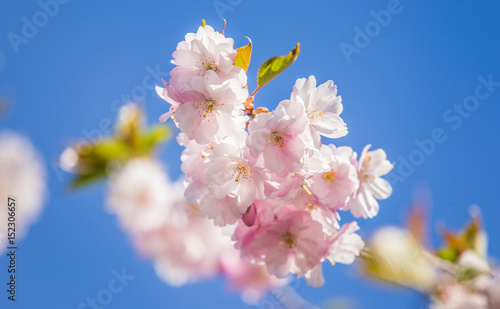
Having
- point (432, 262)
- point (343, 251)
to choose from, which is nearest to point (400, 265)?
point (432, 262)

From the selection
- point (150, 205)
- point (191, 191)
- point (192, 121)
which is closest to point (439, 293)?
point (191, 191)

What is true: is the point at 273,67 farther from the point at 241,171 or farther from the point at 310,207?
the point at 310,207

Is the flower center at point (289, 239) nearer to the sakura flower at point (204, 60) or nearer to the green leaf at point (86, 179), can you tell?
the sakura flower at point (204, 60)

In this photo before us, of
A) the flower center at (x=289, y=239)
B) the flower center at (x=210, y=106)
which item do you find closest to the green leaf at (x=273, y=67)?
the flower center at (x=210, y=106)

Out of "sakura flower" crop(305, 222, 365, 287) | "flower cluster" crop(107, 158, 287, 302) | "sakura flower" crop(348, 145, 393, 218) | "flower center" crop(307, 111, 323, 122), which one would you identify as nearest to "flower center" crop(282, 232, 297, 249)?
"sakura flower" crop(305, 222, 365, 287)

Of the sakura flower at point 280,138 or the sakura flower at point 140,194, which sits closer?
the sakura flower at point 280,138

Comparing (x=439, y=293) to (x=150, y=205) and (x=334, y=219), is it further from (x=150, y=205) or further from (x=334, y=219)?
(x=150, y=205)

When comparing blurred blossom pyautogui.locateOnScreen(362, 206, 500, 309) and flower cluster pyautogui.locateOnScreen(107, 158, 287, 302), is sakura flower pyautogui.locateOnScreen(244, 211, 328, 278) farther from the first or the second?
flower cluster pyautogui.locateOnScreen(107, 158, 287, 302)
